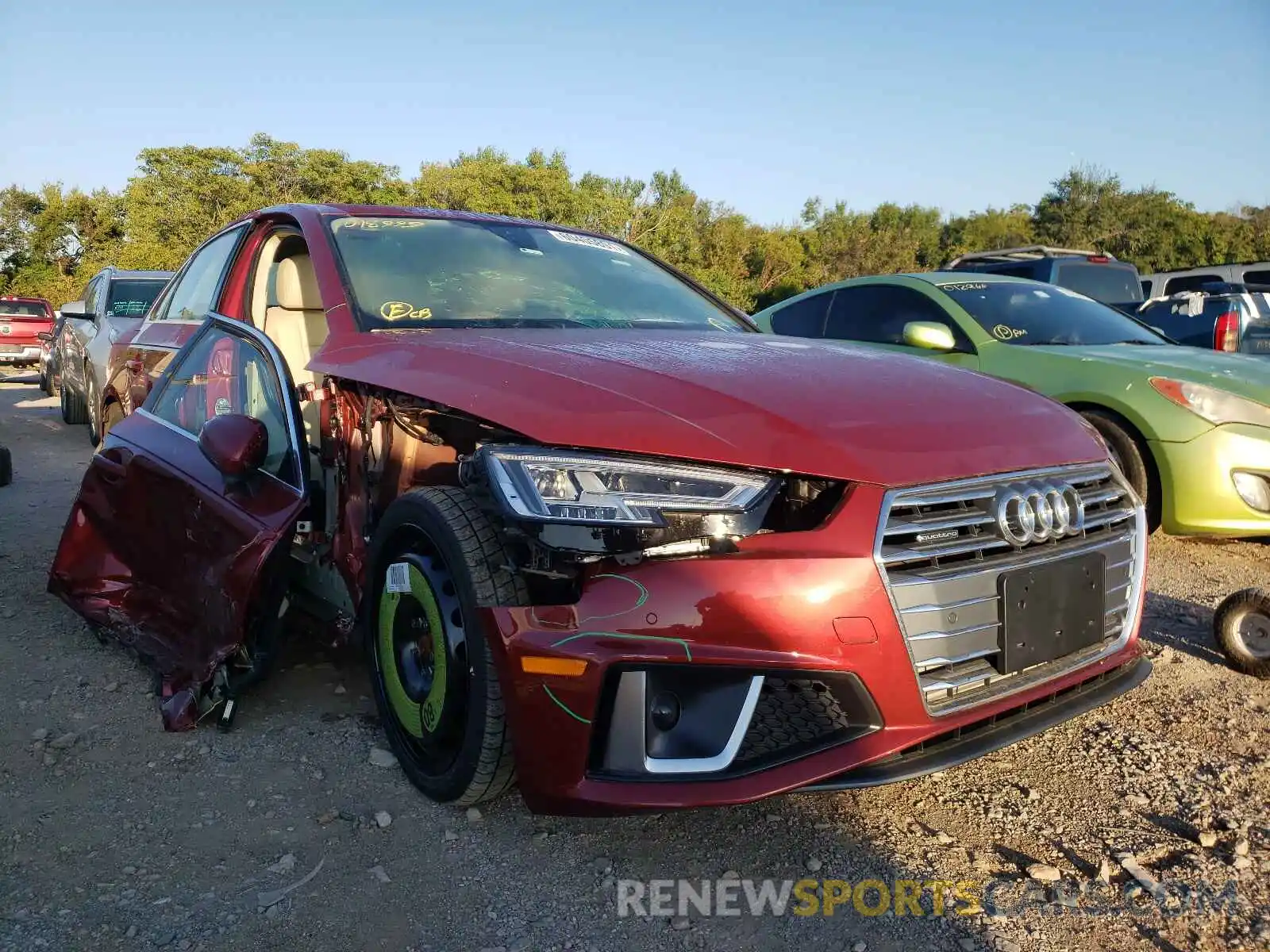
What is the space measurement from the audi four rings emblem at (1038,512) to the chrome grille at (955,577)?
0.02 metres

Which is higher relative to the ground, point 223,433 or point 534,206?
point 534,206

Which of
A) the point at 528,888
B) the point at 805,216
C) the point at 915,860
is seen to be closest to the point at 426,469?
the point at 528,888

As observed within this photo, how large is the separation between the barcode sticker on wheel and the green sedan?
7.72 ft

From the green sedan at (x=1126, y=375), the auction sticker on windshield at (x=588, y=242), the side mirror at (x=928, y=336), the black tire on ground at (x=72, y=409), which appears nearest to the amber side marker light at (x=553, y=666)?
the auction sticker on windshield at (x=588, y=242)

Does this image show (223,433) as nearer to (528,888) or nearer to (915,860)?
Result: (528,888)

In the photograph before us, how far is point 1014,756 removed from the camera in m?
2.75

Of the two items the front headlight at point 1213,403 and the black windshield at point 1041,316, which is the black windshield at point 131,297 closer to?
the black windshield at point 1041,316

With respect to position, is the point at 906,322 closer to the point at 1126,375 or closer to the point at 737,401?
the point at 1126,375

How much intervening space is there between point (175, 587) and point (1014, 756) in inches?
104

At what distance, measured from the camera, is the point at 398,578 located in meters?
2.49

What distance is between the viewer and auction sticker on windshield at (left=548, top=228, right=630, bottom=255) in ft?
12.6

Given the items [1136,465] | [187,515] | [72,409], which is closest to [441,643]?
[187,515]

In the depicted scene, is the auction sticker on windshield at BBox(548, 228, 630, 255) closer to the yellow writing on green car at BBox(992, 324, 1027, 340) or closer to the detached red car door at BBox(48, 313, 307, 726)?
the detached red car door at BBox(48, 313, 307, 726)

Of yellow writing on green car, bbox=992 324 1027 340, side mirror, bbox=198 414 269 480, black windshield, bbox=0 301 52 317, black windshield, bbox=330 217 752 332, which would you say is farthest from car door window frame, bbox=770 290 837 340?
black windshield, bbox=0 301 52 317
